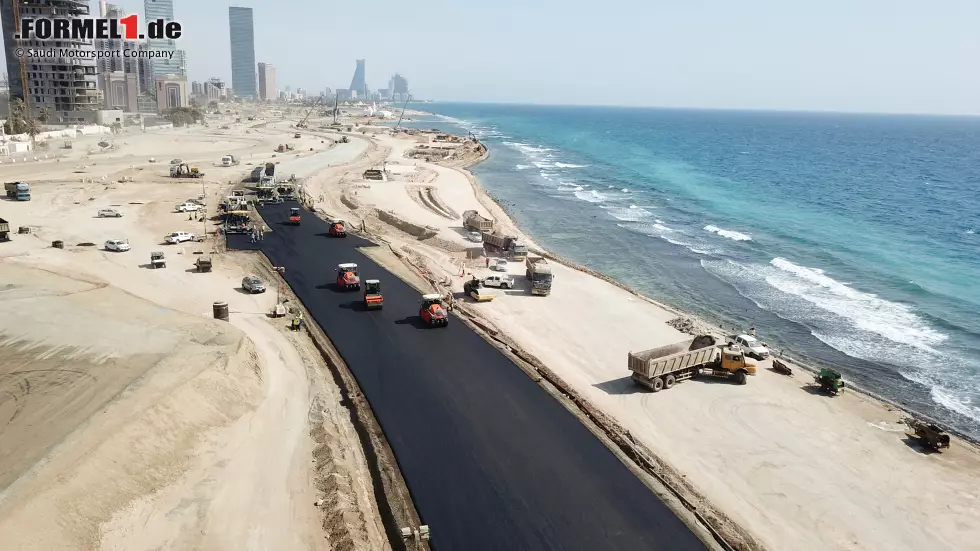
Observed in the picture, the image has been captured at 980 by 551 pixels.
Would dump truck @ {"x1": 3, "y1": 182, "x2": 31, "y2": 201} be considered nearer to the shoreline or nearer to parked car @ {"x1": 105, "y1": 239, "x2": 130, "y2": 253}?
parked car @ {"x1": 105, "y1": 239, "x2": 130, "y2": 253}

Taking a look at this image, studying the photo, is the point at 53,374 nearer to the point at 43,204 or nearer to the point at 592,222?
the point at 43,204

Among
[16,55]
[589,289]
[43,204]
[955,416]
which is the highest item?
[16,55]

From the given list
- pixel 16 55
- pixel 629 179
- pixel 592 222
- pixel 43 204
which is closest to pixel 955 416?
pixel 592 222

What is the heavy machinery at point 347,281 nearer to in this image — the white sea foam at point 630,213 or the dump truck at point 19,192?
the white sea foam at point 630,213

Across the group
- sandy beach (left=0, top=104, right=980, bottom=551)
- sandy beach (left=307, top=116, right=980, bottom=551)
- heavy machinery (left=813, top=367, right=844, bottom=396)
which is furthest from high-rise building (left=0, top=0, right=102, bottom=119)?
heavy machinery (left=813, top=367, right=844, bottom=396)

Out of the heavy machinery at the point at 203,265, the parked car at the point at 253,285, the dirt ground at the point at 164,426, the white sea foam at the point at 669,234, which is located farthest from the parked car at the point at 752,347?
the heavy machinery at the point at 203,265

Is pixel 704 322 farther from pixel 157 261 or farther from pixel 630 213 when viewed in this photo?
pixel 630 213
